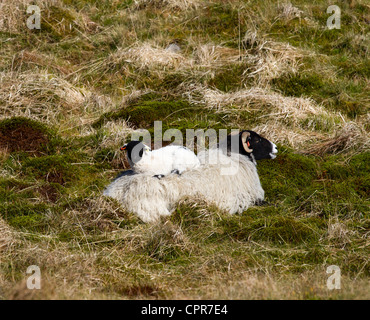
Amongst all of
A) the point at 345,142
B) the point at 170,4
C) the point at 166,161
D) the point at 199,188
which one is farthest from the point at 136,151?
the point at 170,4

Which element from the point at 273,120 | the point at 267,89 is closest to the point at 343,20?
the point at 267,89

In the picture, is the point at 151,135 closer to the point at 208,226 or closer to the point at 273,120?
the point at 273,120

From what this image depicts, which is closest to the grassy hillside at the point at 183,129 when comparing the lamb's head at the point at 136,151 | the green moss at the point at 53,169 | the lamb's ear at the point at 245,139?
the green moss at the point at 53,169

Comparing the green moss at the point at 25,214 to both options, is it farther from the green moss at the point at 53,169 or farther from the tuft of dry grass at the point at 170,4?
the tuft of dry grass at the point at 170,4

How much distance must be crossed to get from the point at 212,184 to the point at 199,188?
24 centimetres

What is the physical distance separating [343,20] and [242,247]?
962cm

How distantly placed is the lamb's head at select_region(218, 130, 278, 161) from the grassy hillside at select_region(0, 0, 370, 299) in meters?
0.19

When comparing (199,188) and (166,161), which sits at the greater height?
(166,161)

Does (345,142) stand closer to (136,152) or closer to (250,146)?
(250,146)

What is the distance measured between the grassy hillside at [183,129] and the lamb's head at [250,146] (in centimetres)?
19

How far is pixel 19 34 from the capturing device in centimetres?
1379

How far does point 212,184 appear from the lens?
7957 mm

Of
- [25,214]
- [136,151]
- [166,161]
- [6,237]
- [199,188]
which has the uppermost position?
[136,151]

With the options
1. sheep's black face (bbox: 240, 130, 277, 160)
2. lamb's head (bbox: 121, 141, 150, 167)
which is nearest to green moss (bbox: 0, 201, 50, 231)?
lamb's head (bbox: 121, 141, 150, 167)
